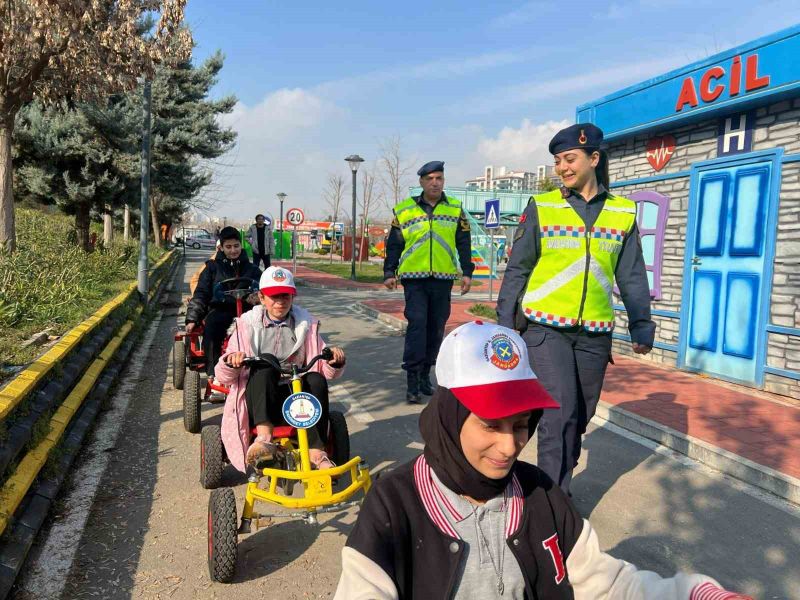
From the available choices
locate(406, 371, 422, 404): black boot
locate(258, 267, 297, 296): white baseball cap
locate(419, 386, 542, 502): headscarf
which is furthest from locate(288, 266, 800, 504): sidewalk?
locate(419, 386, 542, 502): headscarf

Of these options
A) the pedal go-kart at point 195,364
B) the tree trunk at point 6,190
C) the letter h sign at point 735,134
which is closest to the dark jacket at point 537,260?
the pedal go-kart at point 195,364

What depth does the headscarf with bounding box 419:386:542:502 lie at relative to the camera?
5.53 ft

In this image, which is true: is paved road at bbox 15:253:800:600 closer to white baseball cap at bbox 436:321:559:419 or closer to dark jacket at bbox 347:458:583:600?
dark jacket at bbox 347:458:583:600

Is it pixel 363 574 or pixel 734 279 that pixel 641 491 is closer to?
pixel 363 574

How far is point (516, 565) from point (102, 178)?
60.3ft

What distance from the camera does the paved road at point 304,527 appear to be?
309 centimetres

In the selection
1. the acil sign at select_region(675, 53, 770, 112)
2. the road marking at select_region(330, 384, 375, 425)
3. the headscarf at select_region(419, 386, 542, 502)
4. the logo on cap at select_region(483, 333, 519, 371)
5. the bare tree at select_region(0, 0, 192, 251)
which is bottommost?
the road marking at select_region(330, 384, 375, 425)

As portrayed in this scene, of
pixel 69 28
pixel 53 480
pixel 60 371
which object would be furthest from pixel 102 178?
pixel 53 480

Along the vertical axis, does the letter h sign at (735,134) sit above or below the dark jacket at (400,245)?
above

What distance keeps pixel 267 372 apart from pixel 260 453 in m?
0.51

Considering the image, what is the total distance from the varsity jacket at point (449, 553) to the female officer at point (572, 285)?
5.63 feet

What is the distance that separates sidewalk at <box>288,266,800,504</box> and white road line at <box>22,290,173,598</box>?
14.0 feet

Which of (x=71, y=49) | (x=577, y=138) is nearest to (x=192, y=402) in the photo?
(x=577, y=138)

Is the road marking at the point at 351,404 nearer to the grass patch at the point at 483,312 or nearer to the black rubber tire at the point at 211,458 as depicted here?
the black rubber tire at the point at 211,458
